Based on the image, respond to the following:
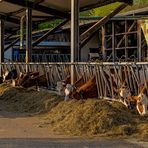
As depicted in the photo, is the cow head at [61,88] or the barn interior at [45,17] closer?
the cow head at [61,88]

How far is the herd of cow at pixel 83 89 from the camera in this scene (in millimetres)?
10778

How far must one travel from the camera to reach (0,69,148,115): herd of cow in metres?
10.8

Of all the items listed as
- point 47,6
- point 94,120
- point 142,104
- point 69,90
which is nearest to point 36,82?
point 69,90

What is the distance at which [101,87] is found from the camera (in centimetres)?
1326

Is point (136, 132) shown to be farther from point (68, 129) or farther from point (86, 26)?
point (86, 26)

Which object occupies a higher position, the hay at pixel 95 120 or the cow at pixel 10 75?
the cow at pixel 10 75

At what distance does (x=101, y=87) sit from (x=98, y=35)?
20124 mm

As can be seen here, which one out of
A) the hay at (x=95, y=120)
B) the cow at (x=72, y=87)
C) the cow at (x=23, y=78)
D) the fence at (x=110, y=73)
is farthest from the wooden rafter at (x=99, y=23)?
the hay at (x=95, y=120)

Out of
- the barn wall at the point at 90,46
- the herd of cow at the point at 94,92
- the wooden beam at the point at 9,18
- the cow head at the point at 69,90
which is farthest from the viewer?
the barn wall at the point at 90,46

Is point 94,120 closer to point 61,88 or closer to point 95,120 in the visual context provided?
point 95,120

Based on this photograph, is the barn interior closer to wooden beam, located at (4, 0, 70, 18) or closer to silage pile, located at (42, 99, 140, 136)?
wooden beam, located at (4, 0, 70, 18)

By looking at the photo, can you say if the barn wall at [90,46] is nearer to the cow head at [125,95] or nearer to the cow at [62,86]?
the cow at [62,86]

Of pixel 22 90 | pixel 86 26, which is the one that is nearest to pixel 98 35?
pixel 86 26

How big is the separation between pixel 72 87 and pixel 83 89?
1.82ft
